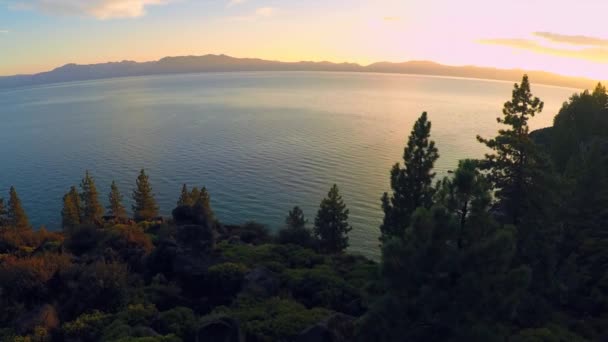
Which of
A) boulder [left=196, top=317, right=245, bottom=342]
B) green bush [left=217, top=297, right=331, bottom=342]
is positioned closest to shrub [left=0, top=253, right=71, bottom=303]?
green bush [left=217, top=297, right=331, bottom=342]

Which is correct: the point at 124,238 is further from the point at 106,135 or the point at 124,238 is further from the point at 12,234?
the point at 106,135

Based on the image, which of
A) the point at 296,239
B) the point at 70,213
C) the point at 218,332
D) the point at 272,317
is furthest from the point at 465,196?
the point at 70,213

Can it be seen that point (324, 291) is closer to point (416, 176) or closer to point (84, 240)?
point (416, 176)

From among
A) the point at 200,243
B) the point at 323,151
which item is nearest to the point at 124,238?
the point at 200,243

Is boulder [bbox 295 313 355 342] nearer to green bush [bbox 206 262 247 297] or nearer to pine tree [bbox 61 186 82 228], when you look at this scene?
green bush [bbox 206 262 247 297]

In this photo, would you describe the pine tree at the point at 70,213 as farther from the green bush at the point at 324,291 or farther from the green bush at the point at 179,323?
the green bush at the point at 324,291

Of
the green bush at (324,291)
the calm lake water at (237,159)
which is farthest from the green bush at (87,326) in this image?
the calm lake water at (237,159)
